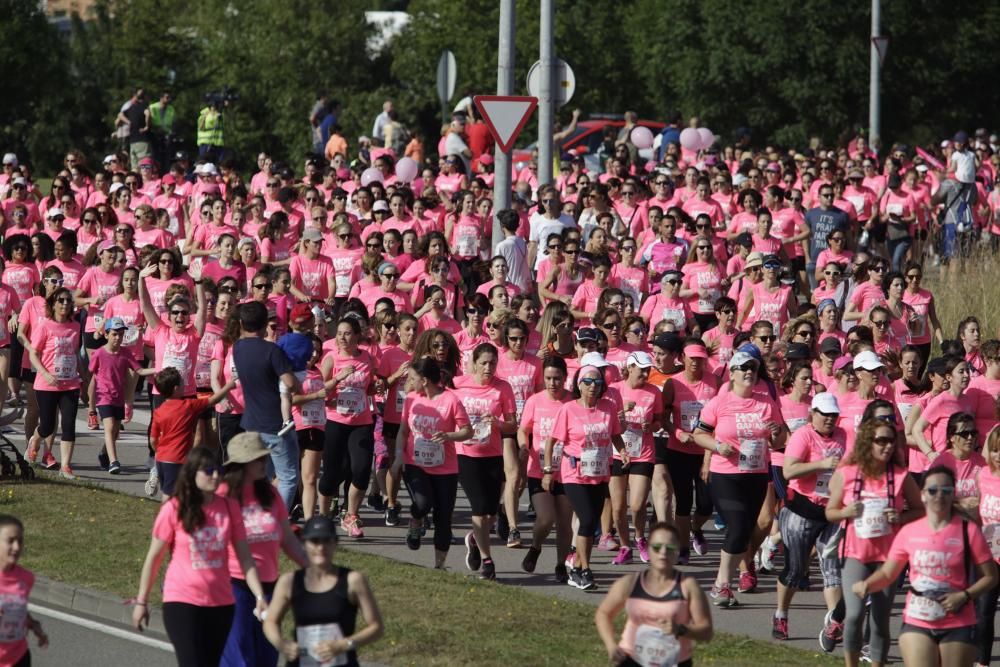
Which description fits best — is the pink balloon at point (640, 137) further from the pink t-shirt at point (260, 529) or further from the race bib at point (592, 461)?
the pink t-shirt at point (260, 529)

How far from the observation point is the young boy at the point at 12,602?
9078mm

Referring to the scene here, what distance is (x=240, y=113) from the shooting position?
48.2m

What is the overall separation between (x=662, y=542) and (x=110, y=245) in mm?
11361

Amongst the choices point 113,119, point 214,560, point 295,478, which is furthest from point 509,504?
point 113,119

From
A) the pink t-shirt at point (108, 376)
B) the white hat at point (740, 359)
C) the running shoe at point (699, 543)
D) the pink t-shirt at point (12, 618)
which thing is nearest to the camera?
the pink t-shirt at point (12, 618)

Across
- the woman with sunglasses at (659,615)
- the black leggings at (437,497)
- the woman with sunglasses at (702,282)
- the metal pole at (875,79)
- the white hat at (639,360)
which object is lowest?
the black leggings at (437,497)

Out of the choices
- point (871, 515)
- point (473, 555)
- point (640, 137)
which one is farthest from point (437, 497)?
point (640, 137)

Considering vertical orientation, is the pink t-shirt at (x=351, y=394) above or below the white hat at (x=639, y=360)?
below

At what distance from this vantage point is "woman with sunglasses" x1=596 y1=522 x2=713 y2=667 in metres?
8.93

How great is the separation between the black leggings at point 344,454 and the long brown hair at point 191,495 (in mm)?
4823

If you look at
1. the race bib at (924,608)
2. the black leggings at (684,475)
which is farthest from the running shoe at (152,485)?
the race bib at (924,608)

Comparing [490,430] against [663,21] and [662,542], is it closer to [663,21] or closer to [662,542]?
[662,542]

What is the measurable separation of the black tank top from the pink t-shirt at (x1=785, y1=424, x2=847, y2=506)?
4293 mm

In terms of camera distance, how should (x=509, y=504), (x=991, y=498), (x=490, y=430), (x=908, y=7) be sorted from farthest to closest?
(x=908, y=7) → (x=509, y=504) → (x=490, y=430) → (x=991, y=498)
